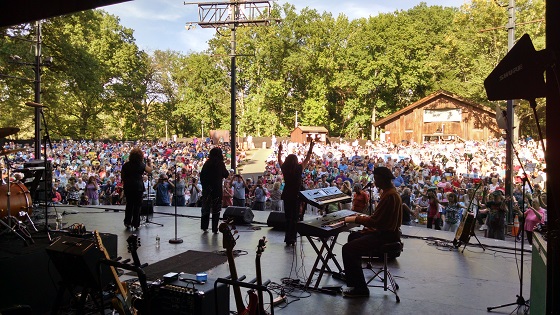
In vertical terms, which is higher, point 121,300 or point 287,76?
point 287,76

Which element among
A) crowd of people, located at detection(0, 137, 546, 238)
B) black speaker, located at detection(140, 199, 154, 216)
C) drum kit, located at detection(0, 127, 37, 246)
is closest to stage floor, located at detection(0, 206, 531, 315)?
black speaker, located at detection(140, 199, 154, 216)

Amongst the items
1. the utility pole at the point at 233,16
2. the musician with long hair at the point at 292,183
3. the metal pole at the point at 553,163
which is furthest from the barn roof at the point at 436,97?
the metal pole at the point at 553,163

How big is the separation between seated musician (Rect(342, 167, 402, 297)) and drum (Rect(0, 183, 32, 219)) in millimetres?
4509

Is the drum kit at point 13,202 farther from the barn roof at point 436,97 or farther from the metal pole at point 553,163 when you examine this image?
the barn roof at point 436,97

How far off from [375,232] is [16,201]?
5.00m

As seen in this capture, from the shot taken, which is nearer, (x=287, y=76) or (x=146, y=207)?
(x=146, y=207)

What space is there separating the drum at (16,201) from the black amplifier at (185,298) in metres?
3.59

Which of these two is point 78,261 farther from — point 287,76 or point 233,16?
point 287,76

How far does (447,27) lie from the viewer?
161ft

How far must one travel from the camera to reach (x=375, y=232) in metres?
4.98

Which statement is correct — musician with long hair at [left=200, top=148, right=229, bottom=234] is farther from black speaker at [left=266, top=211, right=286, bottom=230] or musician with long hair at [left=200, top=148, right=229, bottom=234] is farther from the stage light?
the stage light

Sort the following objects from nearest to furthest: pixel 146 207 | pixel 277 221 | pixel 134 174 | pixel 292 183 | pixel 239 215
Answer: pixel 292 183
pixel 134 174
pixel 277 221
pixel 239 215
pixel 146 207

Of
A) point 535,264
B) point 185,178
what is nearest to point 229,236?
point 535,264

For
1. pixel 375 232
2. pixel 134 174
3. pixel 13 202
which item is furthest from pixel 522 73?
pixel 134 174
